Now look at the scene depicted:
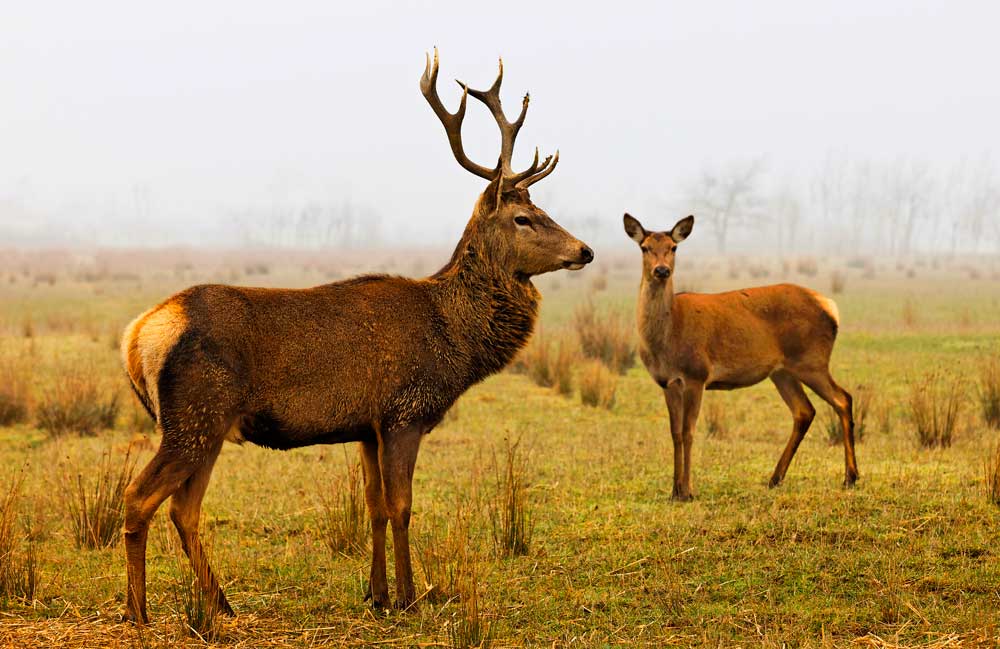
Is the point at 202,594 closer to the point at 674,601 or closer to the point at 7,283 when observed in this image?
the point at 674,601

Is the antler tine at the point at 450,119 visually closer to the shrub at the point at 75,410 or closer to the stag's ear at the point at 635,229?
the stag's ear at the point at 635,229

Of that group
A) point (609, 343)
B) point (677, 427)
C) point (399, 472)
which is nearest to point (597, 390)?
point (609, 343)

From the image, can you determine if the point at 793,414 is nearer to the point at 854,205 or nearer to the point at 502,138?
the point at 502,138

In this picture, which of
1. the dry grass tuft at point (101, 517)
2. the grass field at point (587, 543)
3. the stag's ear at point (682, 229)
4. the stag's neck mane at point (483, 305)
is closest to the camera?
the grass field at point (587, 543)

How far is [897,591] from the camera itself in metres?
6.39

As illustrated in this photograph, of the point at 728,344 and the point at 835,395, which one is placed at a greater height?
the point at 728,344

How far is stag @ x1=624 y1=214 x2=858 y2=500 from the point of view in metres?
9.19

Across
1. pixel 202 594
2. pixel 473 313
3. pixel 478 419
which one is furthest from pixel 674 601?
pixel 478 419

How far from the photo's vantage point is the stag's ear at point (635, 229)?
999cm

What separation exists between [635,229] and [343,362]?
4.98m

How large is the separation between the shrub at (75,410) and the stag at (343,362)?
7261 millimetres

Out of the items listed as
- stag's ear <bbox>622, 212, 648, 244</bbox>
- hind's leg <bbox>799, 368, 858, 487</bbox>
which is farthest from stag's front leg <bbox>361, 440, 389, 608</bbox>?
hind's leg <bbox>799, 368, 858, 487</bbox>

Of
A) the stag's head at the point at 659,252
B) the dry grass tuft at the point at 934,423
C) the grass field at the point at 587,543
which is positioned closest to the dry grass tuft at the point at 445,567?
the grass field at the point at 587,543

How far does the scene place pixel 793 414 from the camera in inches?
379
